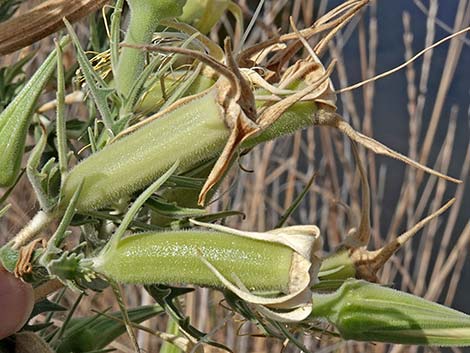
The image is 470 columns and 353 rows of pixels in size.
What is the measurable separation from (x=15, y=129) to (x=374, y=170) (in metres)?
1.50

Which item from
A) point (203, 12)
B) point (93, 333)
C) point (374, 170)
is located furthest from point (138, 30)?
point (374, 170)

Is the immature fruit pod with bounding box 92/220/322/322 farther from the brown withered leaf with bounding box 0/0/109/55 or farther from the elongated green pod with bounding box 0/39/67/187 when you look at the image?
the brown withered leaf with bounding box 0/0/109/55

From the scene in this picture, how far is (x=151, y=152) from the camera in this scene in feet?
1.22

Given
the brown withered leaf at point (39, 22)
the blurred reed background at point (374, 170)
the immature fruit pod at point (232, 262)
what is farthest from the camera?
the blurred reed background at point (374, 170)

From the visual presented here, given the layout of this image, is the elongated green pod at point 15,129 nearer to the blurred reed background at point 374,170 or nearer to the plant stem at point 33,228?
the plant stem at point 33,228

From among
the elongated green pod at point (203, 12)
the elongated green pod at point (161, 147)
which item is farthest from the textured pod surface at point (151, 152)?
the elongated green pod at point (203, 12)

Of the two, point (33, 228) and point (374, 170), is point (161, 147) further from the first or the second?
point (374, 170)

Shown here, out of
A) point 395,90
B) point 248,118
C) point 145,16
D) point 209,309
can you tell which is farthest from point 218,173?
point 395,90

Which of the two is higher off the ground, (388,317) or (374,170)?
(388,317)

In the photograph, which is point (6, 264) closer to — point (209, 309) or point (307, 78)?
point (307, 78)

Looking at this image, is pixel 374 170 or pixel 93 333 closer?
pixel 93 333

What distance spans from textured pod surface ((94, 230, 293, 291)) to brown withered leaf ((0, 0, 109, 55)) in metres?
0.17

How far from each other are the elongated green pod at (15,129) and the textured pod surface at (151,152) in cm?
3

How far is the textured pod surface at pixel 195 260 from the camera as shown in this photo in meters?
0.35
